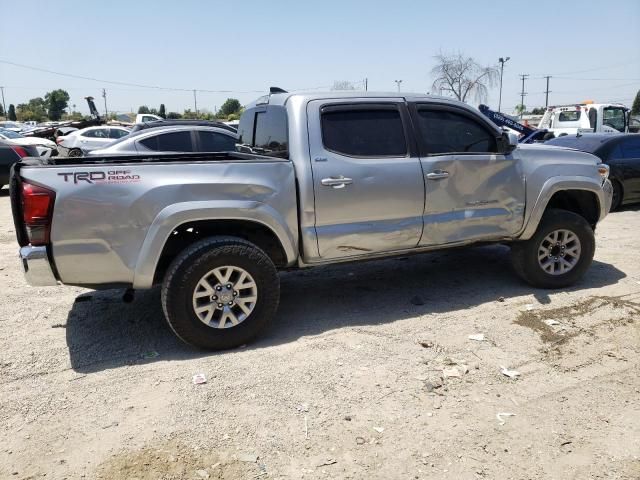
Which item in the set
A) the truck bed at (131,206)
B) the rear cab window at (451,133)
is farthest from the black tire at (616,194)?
the truck bed at (131,206)

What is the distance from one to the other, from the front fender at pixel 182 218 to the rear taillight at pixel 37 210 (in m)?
0.65

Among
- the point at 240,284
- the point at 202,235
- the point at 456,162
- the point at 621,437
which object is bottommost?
the point at 621,437

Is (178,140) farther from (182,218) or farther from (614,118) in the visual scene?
(614,118)

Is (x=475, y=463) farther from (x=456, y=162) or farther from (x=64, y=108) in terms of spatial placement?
(x=64, y=108)

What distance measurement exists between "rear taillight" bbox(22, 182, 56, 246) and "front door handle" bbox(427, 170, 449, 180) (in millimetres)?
2983

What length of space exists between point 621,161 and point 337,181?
25.9 feet

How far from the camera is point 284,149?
4.31 m

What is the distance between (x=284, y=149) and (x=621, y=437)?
10.1 feet

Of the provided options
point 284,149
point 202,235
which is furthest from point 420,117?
point 202,235

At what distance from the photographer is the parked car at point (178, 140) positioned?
959 centimetres

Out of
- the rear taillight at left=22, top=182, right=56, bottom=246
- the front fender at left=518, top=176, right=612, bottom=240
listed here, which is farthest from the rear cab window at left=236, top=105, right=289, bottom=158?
the front fender at left=518, top=176, right=612, bottom=240

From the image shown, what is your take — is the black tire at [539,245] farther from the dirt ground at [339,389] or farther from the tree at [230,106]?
the tree at [230,106]

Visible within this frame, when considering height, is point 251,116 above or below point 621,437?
above

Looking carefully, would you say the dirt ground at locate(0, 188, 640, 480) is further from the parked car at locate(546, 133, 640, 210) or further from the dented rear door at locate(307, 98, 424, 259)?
the parked car at locate(546, 133, 640, 210)
